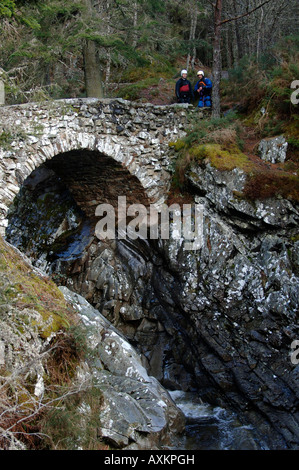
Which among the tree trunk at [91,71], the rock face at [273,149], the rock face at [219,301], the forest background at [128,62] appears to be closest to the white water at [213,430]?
the rock face at [219,301]

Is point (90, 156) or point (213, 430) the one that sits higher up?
point (90, 156)

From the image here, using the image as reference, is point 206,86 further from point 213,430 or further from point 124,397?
point 124,397

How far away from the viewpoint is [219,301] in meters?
9.48

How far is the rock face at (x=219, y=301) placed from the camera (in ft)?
27.6

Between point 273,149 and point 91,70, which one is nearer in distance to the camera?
point 273,149

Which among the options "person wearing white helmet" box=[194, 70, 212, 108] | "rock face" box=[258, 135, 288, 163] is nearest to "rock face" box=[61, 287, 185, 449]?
"rock face" box=[258, 135, 288, 163]

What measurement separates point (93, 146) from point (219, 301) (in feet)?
15.2

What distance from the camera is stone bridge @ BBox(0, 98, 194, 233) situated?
8.45 metres

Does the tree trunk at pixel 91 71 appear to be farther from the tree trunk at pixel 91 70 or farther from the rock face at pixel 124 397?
the rock face at pixel 124 397

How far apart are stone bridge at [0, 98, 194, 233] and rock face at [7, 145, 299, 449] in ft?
4.48

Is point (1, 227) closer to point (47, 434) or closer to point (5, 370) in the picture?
point (5, 370)

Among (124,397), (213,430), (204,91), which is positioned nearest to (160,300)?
(213,430)

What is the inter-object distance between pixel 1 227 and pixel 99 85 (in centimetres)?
626

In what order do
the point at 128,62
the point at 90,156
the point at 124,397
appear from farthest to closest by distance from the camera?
the point at 128,62 < the point at 90,156 < the point at 124,397
